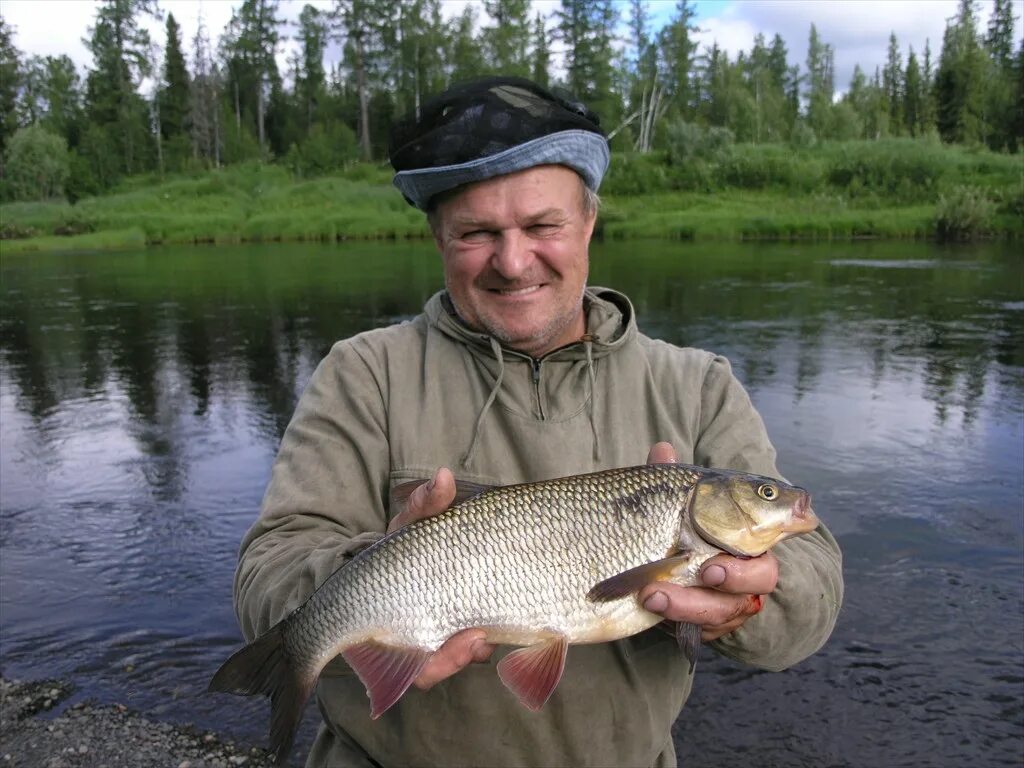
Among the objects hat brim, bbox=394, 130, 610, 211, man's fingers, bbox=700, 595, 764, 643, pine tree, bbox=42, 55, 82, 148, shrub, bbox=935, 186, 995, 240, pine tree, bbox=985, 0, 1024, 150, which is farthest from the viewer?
pine tree, bbox=42, 55, 82, 148

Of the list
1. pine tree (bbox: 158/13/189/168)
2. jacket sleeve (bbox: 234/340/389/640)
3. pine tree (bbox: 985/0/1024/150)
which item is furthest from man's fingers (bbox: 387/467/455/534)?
pine tree (bbox: 158/13/189/168)

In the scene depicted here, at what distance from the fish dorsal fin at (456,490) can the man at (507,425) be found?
14cm

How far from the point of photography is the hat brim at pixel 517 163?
8.41 feet


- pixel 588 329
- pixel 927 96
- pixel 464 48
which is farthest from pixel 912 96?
pixel 588 329

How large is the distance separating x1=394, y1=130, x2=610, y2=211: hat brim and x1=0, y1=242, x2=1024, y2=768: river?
328cm

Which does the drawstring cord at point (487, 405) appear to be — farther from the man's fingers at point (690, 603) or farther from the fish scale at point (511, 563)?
the man's fingers at point (690, 603)

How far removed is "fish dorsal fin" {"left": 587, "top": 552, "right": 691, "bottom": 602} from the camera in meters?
2.24

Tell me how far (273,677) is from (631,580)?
0.95 meters

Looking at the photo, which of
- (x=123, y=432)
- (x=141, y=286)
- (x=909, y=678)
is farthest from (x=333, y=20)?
(x=909, y=678)

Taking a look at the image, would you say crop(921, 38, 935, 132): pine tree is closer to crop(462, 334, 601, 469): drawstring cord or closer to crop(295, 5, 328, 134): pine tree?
crop(295, 5, 328, 134): pine tree

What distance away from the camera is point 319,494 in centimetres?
255

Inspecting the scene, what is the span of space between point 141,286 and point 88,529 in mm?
19050

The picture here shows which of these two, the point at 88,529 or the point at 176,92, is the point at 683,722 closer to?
the point at 88,529

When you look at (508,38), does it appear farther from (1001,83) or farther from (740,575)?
(740,575)
